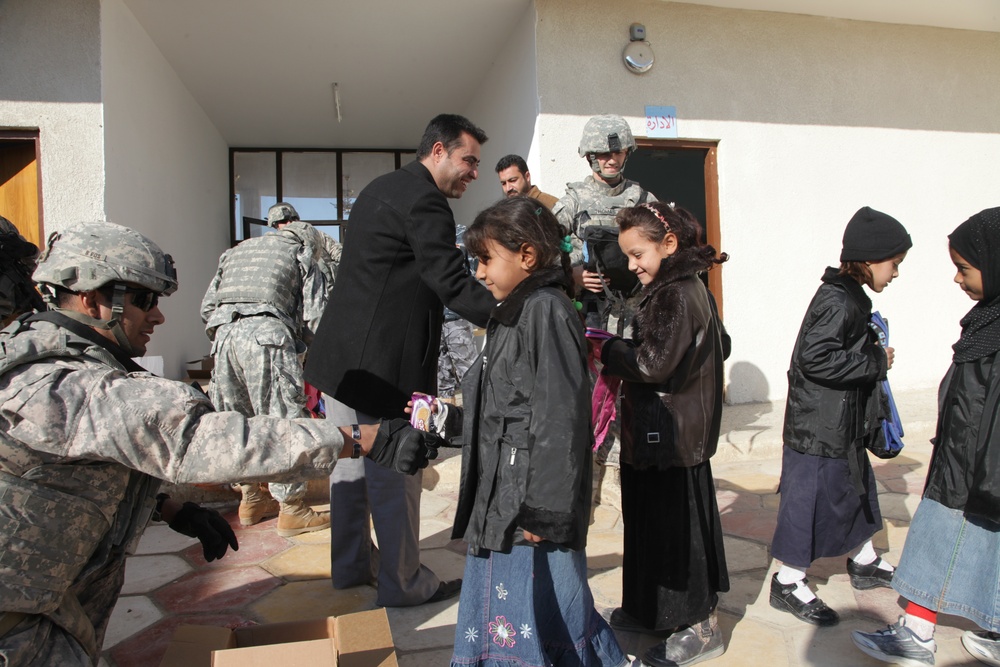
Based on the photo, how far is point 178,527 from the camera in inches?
81.7

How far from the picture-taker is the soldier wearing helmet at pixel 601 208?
3.97 m

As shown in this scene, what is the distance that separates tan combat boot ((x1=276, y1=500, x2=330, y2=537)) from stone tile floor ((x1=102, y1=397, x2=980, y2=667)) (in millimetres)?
64

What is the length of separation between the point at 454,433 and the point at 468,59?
5.80 metres

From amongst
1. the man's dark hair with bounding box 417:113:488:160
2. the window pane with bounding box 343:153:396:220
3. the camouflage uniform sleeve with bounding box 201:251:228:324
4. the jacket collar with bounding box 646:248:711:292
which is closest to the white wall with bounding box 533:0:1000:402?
the camouflage uniform sleeve with bounding box 201:251:228:324

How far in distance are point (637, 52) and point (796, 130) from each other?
1721mm

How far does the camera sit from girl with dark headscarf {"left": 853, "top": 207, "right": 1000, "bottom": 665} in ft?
7.27

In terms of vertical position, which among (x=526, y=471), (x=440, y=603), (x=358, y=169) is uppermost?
(x=358, y=169)

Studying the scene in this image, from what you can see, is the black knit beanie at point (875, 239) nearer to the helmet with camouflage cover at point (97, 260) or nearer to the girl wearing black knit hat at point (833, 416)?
the girl wearing black knit hat at point (833, 416)

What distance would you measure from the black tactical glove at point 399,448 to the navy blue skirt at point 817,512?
1671 mm

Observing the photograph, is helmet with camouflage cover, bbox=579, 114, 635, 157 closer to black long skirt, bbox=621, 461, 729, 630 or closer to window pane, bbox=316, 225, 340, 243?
black long skirt, bbox=621, 461, 729, 630

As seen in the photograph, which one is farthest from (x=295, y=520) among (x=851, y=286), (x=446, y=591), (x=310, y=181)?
(x=310, y=181)

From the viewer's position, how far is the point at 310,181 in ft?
34.3

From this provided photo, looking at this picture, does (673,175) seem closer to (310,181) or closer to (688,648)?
(310,181)

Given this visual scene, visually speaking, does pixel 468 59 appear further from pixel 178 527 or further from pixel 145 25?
pixel 178 527
